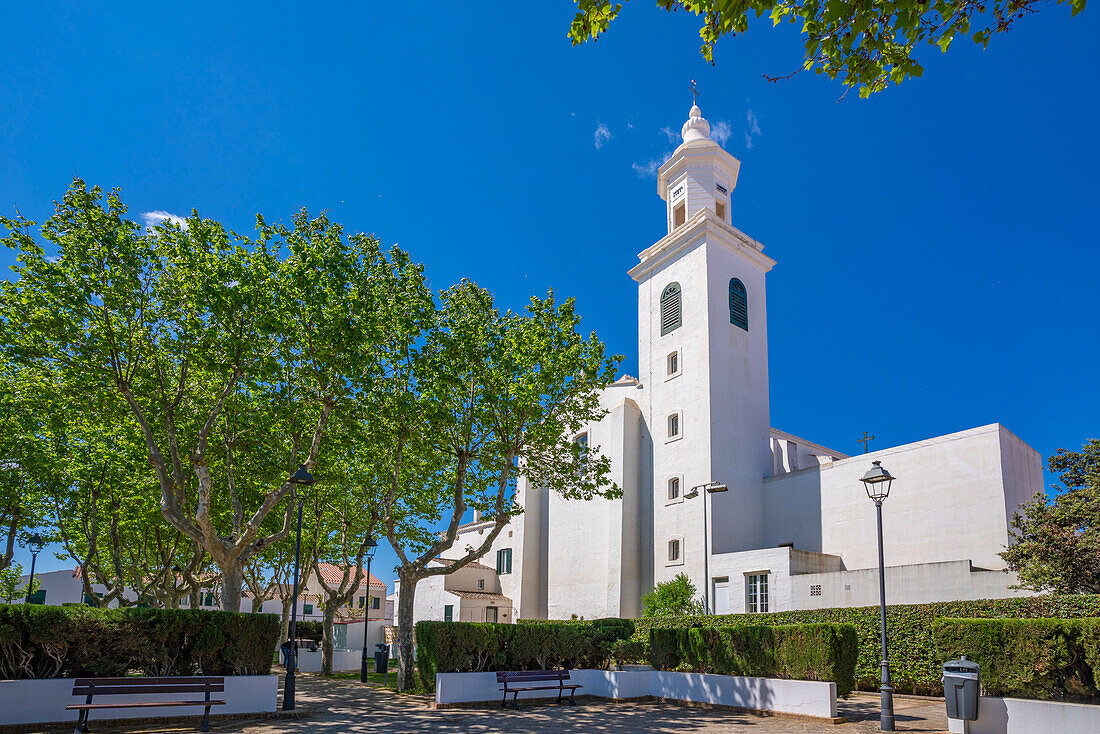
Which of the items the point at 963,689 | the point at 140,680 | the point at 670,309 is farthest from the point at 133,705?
the point at 670,309

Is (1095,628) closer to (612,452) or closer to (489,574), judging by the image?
(612,452)

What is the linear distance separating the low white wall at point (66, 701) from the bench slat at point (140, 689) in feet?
0.53

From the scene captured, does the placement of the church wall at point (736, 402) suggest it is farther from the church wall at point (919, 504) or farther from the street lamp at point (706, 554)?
the church wall at point (919, 504)

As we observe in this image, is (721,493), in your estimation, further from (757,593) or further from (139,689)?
(139,689)

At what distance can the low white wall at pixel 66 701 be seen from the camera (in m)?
12.1

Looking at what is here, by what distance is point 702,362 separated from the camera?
109 ft

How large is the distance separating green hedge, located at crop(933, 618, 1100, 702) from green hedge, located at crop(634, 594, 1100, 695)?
645cm

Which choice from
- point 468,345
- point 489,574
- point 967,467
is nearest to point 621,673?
point 468,345

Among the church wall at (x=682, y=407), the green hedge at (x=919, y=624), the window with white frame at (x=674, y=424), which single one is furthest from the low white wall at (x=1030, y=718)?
the window with white frame at (x=674, y=424)

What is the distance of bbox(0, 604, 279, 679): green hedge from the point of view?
41.3ft

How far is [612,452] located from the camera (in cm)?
3734

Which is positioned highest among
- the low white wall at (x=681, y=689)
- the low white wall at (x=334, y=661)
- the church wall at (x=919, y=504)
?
the church wall at (x=919, y=504)

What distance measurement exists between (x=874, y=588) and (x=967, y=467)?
18.5 ft

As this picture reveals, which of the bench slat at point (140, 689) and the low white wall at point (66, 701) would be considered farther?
the bench slat at point (140, 689)
